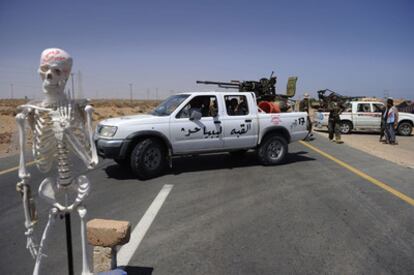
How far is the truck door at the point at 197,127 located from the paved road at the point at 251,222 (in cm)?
64

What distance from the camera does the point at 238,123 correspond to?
831cm

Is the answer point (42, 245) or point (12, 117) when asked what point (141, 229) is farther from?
point (12, 117)

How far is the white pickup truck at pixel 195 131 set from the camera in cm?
707

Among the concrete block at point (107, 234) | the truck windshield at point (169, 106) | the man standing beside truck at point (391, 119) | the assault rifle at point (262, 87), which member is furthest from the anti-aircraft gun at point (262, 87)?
the concrete block at point (107, 234)

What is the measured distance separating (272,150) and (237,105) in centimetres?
148

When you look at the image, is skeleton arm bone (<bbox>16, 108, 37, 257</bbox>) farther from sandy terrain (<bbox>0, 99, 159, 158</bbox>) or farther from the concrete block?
the concrete block

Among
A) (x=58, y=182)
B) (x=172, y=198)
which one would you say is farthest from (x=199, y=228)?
(x=58, y=182)

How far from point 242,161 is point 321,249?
559cm

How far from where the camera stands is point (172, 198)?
5.87 metres

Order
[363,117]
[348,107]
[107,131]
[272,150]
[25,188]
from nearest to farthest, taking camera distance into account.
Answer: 1. [25,188]
2. [107,131]
3. [272,150]
4. [363,117]
5. [348,107]

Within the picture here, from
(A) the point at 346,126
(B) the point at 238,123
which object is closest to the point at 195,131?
(B) the point at 238,123

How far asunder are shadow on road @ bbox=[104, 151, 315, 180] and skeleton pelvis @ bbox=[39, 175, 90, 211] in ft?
15.0

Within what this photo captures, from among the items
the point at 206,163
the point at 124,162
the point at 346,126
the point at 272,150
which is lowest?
the point at 206,163

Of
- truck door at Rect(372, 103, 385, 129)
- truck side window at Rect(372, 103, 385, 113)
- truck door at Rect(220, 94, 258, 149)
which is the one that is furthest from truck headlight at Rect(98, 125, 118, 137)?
truck side window at Rect(372, 103, 385, 113)
